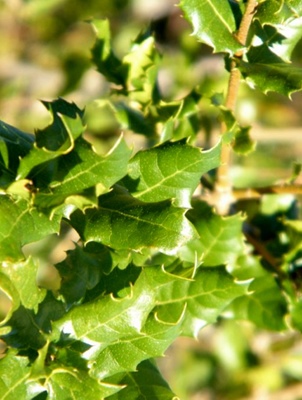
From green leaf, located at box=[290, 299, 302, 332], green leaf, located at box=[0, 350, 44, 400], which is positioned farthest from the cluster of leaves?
green leaf, located at box=[290, 299, 302, 332]

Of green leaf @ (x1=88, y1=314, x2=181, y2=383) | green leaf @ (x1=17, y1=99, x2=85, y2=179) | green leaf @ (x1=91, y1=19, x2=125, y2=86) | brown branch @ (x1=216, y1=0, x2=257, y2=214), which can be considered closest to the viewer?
green leaf @ (x1=17, y1=99, x2=85, y2=179)

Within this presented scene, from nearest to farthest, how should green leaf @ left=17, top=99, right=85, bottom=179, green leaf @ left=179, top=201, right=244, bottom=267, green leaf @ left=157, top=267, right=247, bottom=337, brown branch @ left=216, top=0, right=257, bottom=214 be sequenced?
green leaf @ left=17, top=99, right=85, bottom=179
brown branch @ left=216, top=0, right=257, bottom=214
green leaf @ left=157, top=267, right=247, bottom=337
green leaf @ left=179, top=201, right=244, bottom=267

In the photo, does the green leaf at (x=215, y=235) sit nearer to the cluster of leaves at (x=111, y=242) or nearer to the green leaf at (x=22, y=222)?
the cluster of leaves at (x=111, y=242)

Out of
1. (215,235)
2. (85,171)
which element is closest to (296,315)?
(215,235)

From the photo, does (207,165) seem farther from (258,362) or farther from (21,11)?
(21,11)

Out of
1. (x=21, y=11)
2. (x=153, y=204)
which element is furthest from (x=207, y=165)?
(x=21, y=11)

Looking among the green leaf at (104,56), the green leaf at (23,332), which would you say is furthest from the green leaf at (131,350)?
the green leaf at (104,56)

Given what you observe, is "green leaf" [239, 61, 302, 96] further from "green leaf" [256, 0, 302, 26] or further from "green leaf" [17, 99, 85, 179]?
"green leaf" [17, 99, 85, 179]
